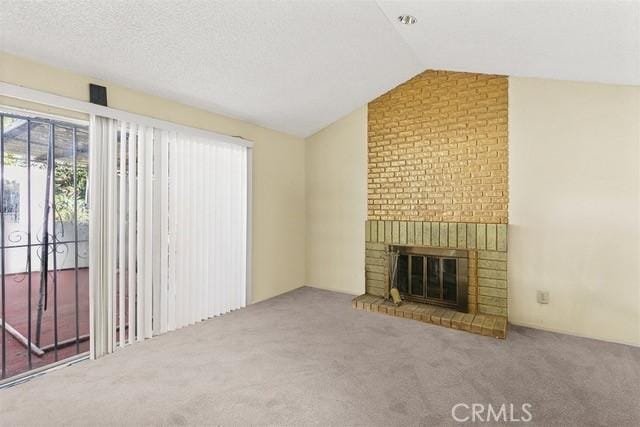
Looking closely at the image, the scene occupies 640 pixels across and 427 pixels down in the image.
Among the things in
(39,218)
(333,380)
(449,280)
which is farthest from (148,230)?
(449,280)

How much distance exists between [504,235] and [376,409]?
2294 mm

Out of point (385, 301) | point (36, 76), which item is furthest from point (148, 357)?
point (385, 301)

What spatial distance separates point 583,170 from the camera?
2996mm

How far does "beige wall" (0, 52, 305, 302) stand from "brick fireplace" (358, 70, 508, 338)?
108 centimetres

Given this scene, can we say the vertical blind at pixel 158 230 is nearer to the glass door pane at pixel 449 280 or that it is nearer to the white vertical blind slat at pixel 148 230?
the white vertical blind slat at pixel 148 230

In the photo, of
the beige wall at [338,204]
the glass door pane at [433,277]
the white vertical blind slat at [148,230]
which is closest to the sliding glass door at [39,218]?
the white vertical blind slat at [148,230]

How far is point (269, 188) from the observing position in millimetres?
4262

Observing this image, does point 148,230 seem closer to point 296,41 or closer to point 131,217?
point 131,217

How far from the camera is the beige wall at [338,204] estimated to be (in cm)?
440

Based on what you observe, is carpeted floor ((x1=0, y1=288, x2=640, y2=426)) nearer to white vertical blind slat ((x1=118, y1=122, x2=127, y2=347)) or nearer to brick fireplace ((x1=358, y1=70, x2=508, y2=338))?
white vertical blind slat ((x1=118, y1=122, x2=127, y2=347))

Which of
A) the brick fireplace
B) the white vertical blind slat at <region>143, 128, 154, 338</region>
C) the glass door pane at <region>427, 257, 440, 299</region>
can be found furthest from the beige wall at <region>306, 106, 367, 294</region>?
the white vertical blind slat at <region>143, 128, 154, 338</region>

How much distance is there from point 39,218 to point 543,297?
4752 mm

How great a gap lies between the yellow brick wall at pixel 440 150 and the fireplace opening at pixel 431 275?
413mm

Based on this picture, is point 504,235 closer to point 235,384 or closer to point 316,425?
point 316,425
